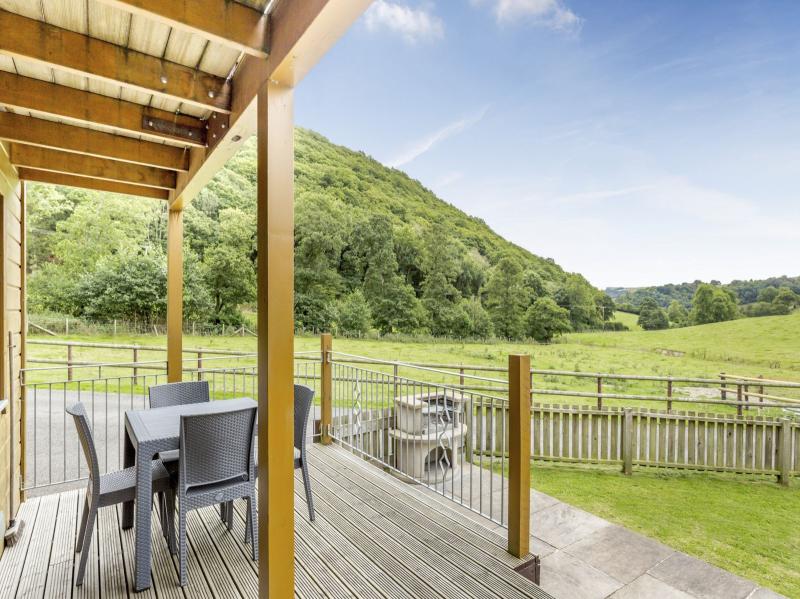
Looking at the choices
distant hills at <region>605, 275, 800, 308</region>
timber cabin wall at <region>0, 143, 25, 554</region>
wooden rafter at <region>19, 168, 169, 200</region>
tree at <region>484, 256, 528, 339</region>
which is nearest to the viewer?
timber cabin wall at <region>0, 143, 25, 554</region>

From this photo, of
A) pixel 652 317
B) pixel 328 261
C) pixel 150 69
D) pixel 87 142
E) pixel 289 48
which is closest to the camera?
pixel 289 48

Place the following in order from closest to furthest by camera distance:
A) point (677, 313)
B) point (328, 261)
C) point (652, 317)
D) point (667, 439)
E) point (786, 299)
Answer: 1. point (667, 439)
2. point (786, 299)
3. point (677, 313)
4. point (652, 317)
5. point (328, 261)

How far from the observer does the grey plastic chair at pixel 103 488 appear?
6.63 ft

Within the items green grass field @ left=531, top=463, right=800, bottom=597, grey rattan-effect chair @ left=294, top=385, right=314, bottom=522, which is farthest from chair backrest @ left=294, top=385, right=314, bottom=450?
green grass field @ left=531, top=463, right=800, bottom=597

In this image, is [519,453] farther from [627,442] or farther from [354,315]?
[354,315]

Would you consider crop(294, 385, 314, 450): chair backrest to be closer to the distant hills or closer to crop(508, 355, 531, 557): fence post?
crop(508, 355, 531, 557): fence post

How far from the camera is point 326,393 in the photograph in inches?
167

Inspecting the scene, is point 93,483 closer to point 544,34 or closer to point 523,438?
point 523,438

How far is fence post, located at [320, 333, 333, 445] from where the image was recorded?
13.8 ft

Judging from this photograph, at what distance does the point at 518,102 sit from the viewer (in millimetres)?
20766

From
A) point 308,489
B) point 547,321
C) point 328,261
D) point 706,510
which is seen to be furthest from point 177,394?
point 547,321

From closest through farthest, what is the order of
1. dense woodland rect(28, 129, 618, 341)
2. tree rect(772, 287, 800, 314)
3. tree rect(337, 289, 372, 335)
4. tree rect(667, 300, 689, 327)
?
tree rect(772, 287, 800, 314) < dense woodland rect(28, 129, 618, 341) < tree rect(667, 300, 689, 327) < tree rect(337, 289, 372, 335)

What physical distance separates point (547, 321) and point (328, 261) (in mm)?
9473

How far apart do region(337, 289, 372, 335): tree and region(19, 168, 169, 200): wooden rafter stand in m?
12.9
